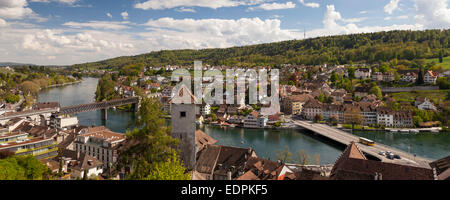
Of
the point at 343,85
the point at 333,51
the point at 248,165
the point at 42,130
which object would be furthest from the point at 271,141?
the point at 333,51

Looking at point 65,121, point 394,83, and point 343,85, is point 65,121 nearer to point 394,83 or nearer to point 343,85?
point 343,85

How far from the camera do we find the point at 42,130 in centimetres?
2150

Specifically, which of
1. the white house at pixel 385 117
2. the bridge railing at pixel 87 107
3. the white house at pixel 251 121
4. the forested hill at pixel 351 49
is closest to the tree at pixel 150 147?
the white house at pixel 251 121

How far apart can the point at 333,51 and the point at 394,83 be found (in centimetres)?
2877

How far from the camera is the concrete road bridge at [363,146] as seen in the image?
1798cm

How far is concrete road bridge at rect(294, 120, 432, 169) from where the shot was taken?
18.0 m

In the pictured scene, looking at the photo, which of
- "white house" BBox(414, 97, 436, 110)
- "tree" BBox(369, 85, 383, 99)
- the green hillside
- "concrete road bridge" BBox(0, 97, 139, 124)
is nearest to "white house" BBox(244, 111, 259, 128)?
"concrete road bridge" BBox(0, 97, 139, 124)

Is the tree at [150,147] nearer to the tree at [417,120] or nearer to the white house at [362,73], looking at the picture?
the tree at [417,120]

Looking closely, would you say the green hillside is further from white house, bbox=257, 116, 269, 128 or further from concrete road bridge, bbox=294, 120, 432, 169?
white house, bbox=257, 116, 269, 128

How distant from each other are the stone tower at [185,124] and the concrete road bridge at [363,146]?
10218mm

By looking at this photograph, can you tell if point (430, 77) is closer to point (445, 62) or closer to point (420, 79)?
point (420, 79)

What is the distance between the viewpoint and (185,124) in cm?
1025

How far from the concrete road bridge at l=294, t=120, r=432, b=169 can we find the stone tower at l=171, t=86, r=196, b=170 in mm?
10218

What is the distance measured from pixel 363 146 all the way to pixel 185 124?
15.8 m
